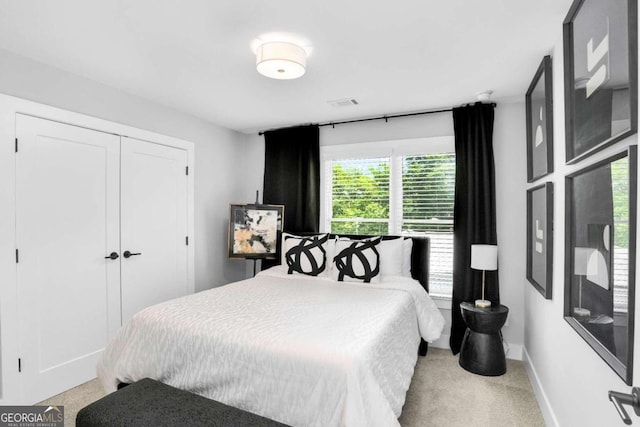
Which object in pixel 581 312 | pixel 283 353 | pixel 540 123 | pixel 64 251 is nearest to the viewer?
pixel 581 312

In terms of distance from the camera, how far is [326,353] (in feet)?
5.71

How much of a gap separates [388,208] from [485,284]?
4.18 ft

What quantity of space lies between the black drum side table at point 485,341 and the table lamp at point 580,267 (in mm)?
1333

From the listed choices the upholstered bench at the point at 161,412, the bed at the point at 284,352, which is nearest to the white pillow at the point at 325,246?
the bed at the point at 284,352

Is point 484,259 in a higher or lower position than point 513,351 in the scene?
higher

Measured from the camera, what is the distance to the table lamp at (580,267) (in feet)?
5.31

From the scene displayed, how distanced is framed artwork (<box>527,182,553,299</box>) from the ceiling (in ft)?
3.22

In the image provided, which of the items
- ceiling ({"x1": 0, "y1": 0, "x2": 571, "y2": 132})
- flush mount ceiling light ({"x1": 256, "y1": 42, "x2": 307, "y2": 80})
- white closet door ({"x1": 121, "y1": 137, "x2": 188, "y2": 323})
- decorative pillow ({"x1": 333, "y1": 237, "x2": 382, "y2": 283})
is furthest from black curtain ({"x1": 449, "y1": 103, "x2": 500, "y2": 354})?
white closet door ({"x1": 121, "y1": 137, "x2": 188, "y2": 323})

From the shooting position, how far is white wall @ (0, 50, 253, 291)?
2637mm

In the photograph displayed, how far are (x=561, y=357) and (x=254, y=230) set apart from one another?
3.15m

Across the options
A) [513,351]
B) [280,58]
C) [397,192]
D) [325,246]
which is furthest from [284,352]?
[513,351]

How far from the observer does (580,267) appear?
5.61 feet

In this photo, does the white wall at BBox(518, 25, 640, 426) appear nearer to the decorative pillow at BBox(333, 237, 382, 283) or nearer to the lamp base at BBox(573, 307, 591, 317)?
the lamp base at BBox(573, 307, 591, 317)

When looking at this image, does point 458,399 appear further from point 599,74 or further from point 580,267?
point 599,74
